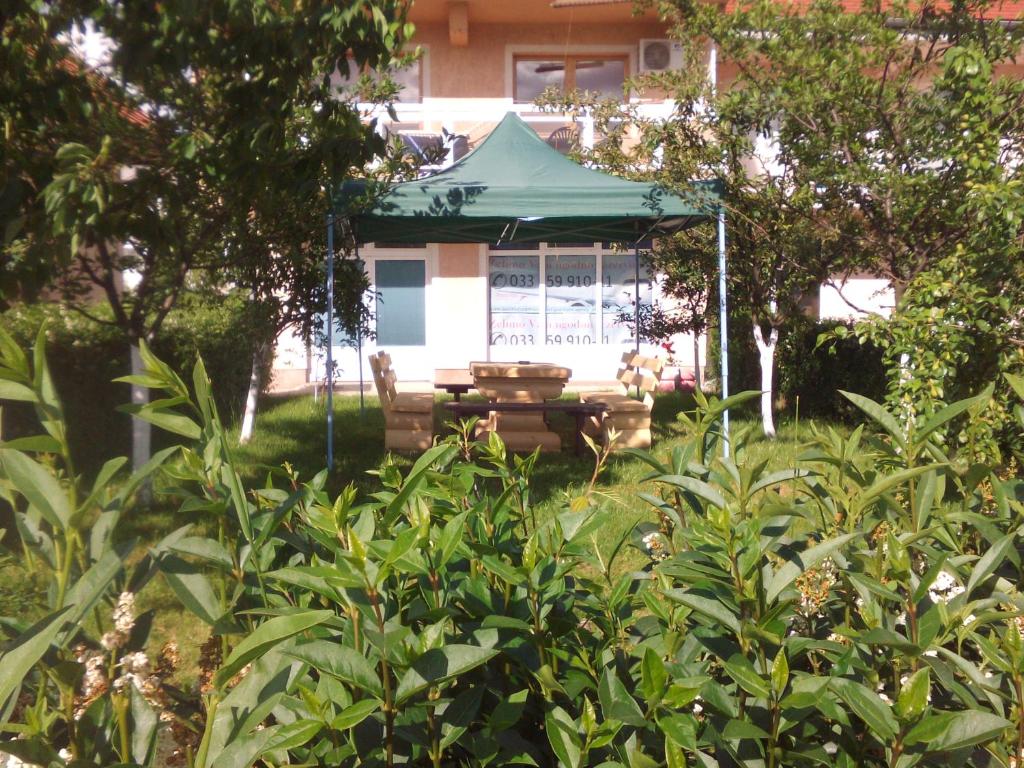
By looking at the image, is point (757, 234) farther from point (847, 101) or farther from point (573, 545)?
point (573, 545)

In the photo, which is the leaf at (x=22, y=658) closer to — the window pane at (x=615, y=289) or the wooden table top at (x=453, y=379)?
the wooden table top at (x=453, y=379)

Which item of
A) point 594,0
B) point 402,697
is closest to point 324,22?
point 402,697

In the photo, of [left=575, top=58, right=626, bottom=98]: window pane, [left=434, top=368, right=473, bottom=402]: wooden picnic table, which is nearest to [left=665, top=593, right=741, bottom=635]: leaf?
[left=434, top=368, right=473, bottom=402]: wooden picnic table

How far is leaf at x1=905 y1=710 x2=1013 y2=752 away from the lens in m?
0.85

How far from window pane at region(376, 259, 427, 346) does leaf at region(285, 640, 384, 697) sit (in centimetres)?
1648

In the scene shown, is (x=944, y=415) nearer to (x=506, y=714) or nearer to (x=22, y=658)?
(x=506, y=714)

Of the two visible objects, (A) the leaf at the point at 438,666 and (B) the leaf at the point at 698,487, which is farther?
(B) the leaf at the point at 698,487

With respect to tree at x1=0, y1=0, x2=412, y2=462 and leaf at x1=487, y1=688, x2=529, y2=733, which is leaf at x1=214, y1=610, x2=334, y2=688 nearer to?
leaf at x1=487, y1=688, x2=529, y2=733

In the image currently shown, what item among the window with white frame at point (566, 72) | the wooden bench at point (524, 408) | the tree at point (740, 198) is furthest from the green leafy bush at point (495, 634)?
the window with white frame at point (566, 72)

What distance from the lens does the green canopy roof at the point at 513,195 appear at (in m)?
7.56

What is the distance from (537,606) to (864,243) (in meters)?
7.19

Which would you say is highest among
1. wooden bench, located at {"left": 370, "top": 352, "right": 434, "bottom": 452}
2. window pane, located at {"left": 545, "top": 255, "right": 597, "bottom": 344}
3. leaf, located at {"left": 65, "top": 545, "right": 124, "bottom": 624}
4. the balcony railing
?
the balcony railing

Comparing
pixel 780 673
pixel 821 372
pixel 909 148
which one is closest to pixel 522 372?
pixel 821 372

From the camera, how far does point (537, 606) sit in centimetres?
109
